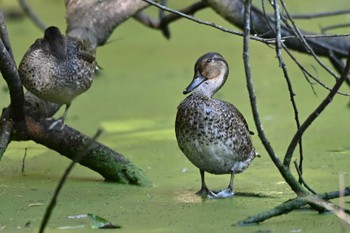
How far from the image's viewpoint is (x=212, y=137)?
4.71 meters

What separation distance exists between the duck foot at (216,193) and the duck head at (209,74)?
0.51 meters

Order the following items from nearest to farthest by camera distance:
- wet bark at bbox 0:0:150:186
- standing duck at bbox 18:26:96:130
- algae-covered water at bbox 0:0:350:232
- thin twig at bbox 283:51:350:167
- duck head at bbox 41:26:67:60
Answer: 1. thin twig at bbox 283:51:350:167
2. algae-covered water at bbox 0:0:350:232
3. wet bark at bbox 0:0:150:186
4. standing duck at bbox 18:26:96:130
5. duck head at bbox 41:26:67:60

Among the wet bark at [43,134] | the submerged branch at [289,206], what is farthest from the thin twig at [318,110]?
the wet bark at [43,134]

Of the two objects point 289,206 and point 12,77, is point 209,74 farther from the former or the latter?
point 289,206

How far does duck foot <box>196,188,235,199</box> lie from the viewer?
474cm

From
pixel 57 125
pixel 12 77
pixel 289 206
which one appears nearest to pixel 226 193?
pixel 289 206

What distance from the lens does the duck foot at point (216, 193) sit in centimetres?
474

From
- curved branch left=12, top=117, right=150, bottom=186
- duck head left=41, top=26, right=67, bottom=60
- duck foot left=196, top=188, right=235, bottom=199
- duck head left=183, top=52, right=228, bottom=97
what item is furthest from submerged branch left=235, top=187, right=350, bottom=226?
duck head left=41, top=26, right=67, bottom=60

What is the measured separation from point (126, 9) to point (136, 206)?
2.26m

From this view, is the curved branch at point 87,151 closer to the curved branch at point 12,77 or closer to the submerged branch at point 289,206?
the curved branch at point 12,77

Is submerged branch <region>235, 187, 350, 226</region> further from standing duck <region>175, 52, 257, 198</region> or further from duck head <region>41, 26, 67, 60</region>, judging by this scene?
duck head <region>41, 26, 67, 60</region>

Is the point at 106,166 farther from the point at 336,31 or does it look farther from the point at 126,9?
the point at 336,31

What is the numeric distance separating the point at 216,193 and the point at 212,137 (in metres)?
0.32

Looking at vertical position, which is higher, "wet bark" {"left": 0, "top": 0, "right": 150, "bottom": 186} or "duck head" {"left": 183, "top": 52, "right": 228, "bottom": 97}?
"duck head" {"left": 183, "top": 52, "right": 228, "bottom": 97}
